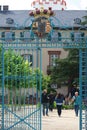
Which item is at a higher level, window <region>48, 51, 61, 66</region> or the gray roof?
the gray roof

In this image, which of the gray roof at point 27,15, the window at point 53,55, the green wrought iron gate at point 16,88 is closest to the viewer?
the green wrought iron gate at point 16,88

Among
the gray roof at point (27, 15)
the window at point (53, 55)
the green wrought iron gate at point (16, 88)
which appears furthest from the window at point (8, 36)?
the gray roof at point (27, 15)

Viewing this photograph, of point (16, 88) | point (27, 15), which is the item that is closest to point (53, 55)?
point (27, 15)

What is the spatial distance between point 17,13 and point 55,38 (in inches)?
1791

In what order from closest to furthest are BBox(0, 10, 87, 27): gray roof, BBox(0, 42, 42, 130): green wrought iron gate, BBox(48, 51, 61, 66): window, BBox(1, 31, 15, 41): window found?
BBox(1, 31, 15, 41): window < BBox(0, 42, 42, 130): green wrought iron gate < BBox(48, 51, 61, 66): window < BBox(0, 10, 87, 27): gray roof

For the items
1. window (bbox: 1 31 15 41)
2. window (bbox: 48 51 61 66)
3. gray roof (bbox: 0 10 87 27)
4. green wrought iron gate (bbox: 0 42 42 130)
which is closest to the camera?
window (bbox: 1 31 15 41)

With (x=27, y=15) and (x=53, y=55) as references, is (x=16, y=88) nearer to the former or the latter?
(x=53, y=55)

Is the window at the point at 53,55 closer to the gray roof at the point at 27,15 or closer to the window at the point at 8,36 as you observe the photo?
the gray roof at the point at 27,15

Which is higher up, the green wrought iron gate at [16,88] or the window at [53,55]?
the green wrought iron gate at [16,88]

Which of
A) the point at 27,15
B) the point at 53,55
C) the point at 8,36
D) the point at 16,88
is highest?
the point at 8,36

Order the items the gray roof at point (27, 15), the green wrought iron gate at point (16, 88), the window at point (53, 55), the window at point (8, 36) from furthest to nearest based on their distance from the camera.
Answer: the gray roof at point (27, 15)
the window at point (53, 55)
the green wrought iron gate at point (16, 88)
the window at point (8, 36)

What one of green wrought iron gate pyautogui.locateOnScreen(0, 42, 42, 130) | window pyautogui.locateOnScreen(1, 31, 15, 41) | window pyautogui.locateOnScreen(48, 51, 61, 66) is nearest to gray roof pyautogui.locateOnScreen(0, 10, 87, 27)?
window pyautogui.locateOnScreen(48, 51, 61, 66)

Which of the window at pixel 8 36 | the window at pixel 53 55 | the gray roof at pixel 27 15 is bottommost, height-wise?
the window at pixel 53 55

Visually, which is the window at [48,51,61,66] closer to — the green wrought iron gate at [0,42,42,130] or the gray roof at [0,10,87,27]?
the gray roof at [0,10,87,27]
